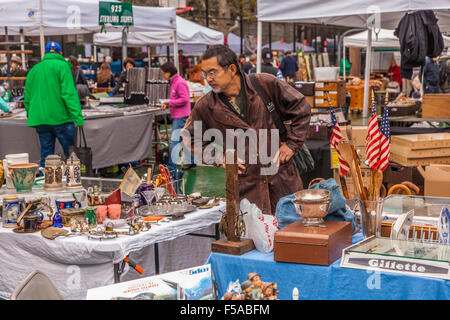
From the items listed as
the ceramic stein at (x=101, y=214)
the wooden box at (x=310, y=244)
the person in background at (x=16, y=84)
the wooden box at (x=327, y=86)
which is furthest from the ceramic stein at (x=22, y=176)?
the person in background at (x=16, y=84)

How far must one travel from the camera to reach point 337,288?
2.34 metres

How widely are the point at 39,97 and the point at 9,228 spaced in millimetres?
3473

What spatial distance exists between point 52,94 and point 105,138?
170 centimetres

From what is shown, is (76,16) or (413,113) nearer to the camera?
(76,16)

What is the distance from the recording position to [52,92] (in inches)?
269

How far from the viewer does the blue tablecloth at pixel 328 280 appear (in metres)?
2.19

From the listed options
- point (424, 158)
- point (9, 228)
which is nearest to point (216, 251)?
point (9, 228)

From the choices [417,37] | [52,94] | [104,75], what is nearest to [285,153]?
[417,37]

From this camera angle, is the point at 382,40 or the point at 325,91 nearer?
the point at 325,91

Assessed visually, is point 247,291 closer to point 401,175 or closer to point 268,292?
point 268,292

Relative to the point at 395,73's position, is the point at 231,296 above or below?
below

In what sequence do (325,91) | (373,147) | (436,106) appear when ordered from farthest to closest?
1. (325,91)
2. (436,106)
3. (373,147)

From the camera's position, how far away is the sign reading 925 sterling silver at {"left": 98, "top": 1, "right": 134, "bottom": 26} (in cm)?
856

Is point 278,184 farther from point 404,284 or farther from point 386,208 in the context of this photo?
point 404,284
